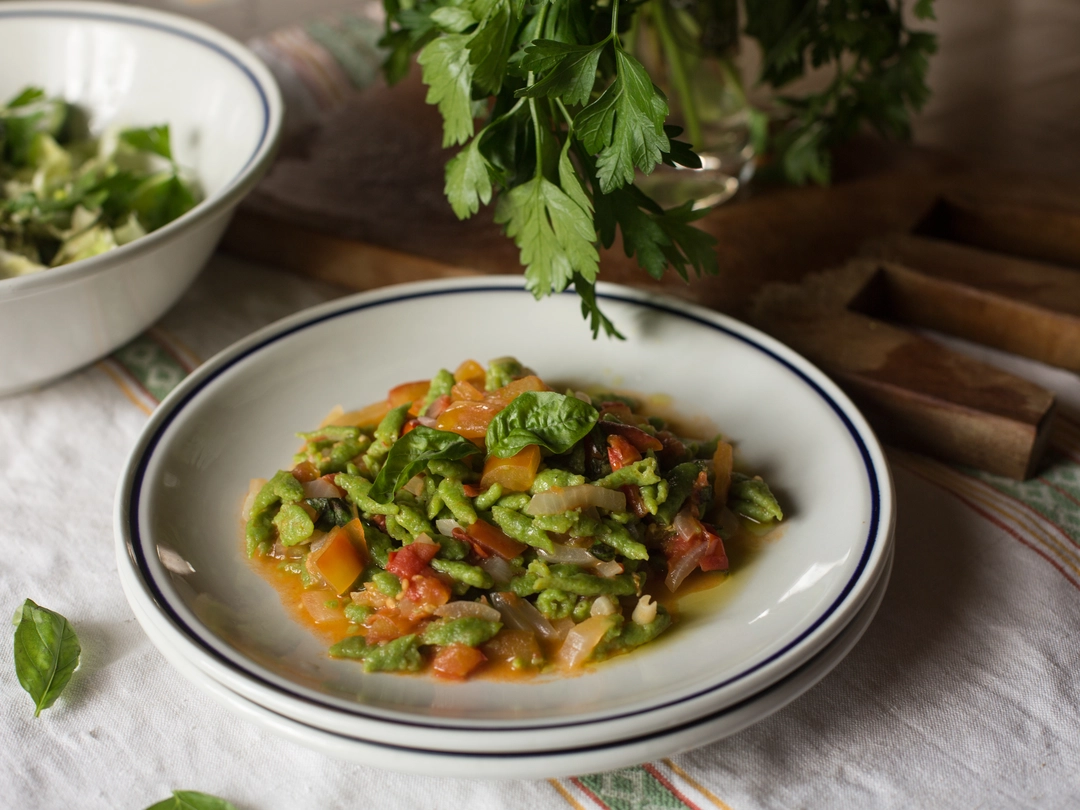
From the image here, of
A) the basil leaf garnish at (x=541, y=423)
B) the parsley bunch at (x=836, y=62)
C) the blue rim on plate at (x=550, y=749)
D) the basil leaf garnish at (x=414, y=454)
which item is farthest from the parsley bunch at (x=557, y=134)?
the blue rim on plate at (x=550, y=749)

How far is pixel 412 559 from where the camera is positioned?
1859 mm

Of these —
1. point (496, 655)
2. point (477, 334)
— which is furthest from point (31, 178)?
point (496, 655)

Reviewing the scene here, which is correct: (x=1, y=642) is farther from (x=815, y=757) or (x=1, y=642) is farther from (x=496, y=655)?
(x=815, y=757)

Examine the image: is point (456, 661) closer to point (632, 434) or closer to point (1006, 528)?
point (632, 434)

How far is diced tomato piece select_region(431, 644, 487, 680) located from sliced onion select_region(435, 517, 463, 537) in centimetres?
24

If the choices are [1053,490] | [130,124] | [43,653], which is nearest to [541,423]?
[43,653]

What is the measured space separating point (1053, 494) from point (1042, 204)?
1.15 m

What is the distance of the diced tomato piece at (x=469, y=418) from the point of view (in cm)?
198

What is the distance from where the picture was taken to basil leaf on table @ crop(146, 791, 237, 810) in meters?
1.61

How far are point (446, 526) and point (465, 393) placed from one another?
306 mm

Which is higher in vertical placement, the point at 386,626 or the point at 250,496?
the point at 386,626

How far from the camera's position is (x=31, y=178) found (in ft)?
9.96

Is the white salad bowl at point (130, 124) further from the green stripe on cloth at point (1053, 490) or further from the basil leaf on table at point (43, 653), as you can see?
the green stripe on cloth at point (1053, 490)

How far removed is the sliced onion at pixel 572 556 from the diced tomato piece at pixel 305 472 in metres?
0.57
